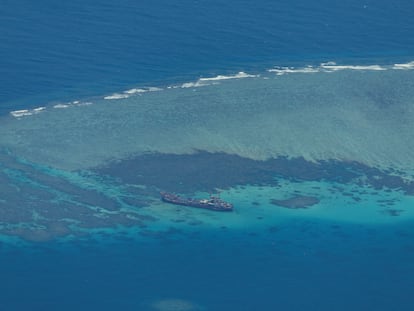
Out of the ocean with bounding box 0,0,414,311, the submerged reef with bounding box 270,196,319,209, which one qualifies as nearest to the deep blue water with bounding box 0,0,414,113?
the ocean with bounding box 0,0,414,311

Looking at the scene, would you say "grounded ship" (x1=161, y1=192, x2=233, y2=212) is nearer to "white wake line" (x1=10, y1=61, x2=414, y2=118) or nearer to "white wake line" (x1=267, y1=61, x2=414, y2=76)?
"white wake line" (x1=10, y1=61, x2=414, y2=118)

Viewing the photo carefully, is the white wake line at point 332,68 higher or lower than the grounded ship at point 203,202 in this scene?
higher

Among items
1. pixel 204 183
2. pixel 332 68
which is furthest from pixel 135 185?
pixel 332 68

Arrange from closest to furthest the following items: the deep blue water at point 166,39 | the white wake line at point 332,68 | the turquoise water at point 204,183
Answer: the turquoise water at point 204,183
the deep blue water at point 166,39
the white wake line at point 332,68

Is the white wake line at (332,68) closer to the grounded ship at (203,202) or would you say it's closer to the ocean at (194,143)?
the ocean at (194,143)

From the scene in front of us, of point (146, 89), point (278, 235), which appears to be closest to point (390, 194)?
point (278, 235)

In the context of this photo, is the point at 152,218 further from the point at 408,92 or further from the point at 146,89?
the point at 408,92

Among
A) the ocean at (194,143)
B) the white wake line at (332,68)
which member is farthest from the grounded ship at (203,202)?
the white wake line at (332,68)
